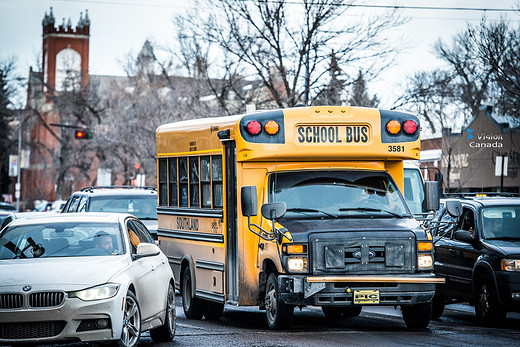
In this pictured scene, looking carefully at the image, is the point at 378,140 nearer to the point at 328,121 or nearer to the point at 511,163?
the point at 328,121

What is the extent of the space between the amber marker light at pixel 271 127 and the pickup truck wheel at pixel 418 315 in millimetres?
2796

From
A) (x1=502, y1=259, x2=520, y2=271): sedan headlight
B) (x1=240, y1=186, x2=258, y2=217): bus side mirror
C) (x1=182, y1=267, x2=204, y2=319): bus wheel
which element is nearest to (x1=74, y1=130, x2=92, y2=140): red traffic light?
(x1=182, y1=267, x2=204, y2=319): bus wheel

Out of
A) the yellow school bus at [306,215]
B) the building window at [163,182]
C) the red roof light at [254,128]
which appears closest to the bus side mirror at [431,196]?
the yellow school bus at [306,215]

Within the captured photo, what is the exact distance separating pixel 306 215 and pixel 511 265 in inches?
116

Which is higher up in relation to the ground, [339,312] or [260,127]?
[260,127]

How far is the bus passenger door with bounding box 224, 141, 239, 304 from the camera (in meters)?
13.2

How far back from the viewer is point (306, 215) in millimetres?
12477

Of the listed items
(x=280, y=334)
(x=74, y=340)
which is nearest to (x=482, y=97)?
(x=280, y=334)

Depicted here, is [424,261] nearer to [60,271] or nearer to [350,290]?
[350,290]

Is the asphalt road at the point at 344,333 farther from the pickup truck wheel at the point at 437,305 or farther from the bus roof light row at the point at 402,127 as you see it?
the bus roof light row at the point at 402,127

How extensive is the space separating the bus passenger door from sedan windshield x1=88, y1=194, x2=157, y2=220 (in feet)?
22.1

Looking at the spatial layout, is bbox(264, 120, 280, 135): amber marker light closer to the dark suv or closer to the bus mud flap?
the bus mud flap

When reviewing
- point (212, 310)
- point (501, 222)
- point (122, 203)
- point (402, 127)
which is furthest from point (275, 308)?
point (122, 203)

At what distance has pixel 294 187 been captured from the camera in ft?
42.0
